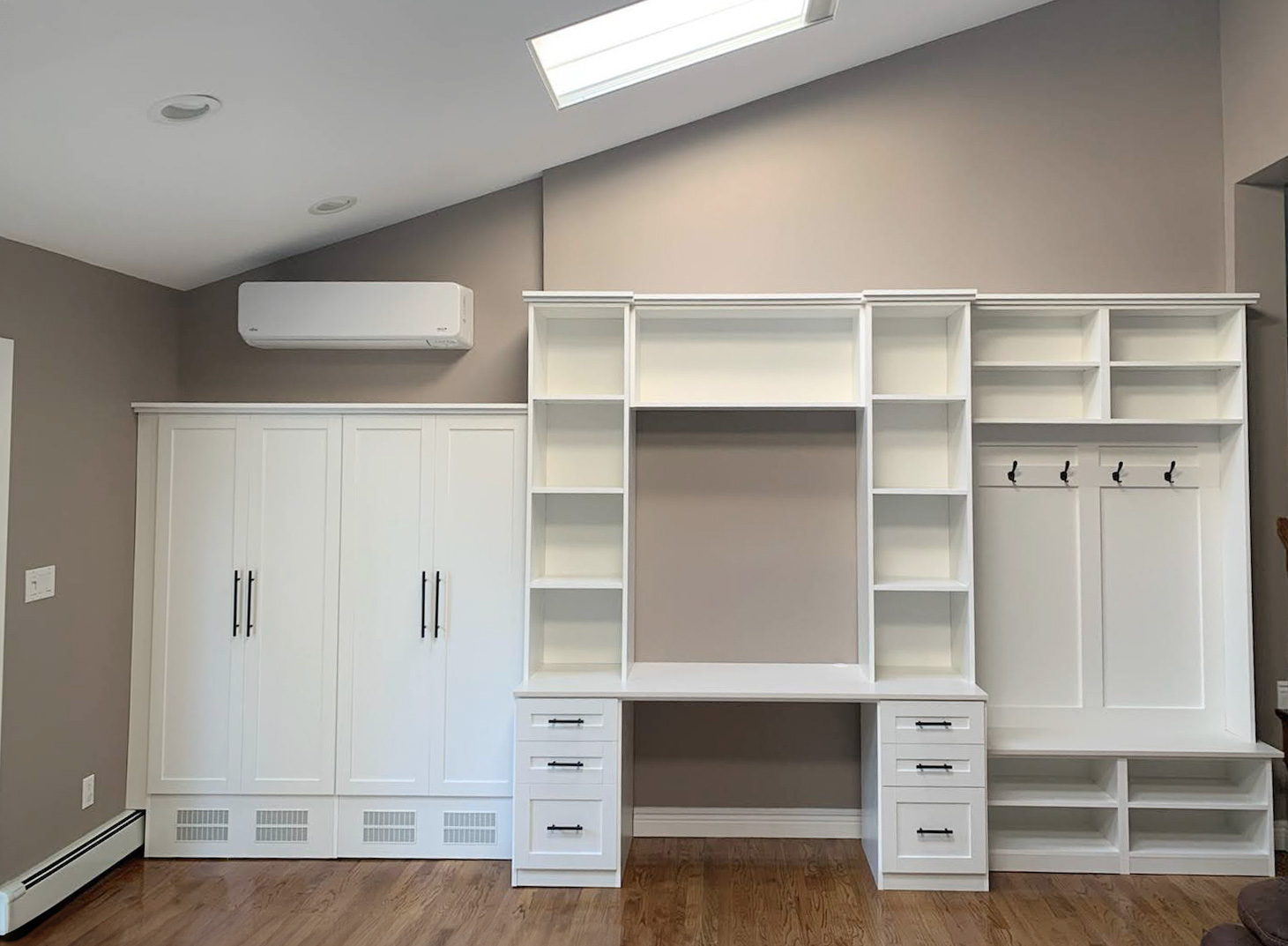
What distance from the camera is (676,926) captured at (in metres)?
2.88

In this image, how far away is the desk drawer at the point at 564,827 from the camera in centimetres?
314

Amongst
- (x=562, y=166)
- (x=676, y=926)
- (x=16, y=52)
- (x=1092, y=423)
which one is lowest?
(x=676, y=926)

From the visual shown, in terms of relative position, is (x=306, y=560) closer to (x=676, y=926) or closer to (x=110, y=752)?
(x=110, y=752)

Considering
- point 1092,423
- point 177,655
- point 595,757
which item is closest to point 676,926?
point 595,757

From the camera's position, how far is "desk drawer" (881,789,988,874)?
3113 millimetres

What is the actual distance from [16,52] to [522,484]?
202 cm

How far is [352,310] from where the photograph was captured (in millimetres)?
3570

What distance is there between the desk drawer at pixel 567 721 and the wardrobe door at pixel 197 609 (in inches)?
47.1

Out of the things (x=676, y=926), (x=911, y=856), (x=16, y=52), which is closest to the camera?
(x=16, y=52)

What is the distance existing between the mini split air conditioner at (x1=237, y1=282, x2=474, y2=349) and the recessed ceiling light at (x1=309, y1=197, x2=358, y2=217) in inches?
11.6

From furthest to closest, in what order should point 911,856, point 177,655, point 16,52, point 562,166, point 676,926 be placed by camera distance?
1. point 562,166
2. point 177,655
3. point 911,856
4. point 676,926
5. point 16,52

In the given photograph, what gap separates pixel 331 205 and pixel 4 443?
1.40m

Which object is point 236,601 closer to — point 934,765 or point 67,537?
point 67,537

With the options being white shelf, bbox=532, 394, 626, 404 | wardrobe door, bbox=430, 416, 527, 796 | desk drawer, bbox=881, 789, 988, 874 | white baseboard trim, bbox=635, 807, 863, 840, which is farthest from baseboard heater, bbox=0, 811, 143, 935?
desk drawer, bbox=881, 789, 988, 874
